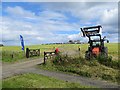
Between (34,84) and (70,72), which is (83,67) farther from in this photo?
→ (34,84)

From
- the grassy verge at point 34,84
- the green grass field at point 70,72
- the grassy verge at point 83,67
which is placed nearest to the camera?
the grassy verge at point 34,84

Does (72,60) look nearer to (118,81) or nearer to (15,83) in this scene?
(118,81)

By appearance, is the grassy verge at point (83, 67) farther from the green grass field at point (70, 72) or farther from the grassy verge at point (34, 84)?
the grassy verge at point (34, 84)

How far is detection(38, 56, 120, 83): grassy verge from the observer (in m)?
14.3

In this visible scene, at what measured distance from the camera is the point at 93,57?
61.6 ft

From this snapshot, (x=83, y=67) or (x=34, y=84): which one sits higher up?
(x=83, y=67)

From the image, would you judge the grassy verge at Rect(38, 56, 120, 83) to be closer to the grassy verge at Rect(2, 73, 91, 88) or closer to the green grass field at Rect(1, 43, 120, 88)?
the green grass field at Rect(1, 43, 120, 88)

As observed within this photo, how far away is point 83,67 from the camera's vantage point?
1661 cm

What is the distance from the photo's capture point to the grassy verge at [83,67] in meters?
14.3

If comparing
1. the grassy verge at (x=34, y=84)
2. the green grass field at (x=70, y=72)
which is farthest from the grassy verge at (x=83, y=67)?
the grassy verge at (x=34, y=84)

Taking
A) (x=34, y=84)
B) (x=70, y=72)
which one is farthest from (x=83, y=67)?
(x=34, y=84)

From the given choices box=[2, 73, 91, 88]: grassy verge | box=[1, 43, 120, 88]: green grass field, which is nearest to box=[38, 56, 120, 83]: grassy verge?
box=[1, 43, 120, 88]: green grass field

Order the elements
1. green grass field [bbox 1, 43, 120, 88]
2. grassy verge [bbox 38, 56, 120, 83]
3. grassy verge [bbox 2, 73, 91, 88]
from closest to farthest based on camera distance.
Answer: grassy verge [bbox 2, 73, 91, 88] → green grass field [bbox 1, 43, 120, 88] → grassy verge [bbox 38, 56, 120, 83]

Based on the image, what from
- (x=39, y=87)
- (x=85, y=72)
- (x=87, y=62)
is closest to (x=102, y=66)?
(x=87, y=62)
